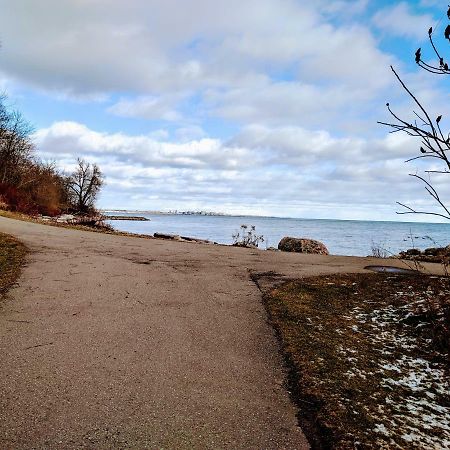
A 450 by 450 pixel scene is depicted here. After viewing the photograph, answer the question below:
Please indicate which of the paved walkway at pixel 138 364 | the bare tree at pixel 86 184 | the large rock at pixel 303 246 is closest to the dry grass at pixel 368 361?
the paved walkway at pixel 138 364

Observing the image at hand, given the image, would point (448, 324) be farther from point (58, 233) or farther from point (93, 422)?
point (58, 233)

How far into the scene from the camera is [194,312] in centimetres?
632

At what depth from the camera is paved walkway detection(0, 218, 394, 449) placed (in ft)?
10.4

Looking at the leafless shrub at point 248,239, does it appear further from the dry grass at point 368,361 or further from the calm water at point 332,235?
the dry grass at point 368,361

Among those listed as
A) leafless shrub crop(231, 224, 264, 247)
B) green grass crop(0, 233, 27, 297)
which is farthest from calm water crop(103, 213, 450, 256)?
green grass crop(0, 233, 27, 297)

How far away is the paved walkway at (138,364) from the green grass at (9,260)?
0.25m

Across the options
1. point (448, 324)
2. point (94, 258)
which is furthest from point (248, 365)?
point (94, 258)

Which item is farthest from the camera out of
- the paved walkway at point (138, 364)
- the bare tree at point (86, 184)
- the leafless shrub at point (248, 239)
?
the bare tree at point (86, 184)

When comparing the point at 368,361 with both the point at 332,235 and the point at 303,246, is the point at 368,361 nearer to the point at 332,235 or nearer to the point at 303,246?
the point at 303,246

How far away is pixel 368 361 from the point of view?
469cm

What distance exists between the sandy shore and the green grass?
233 millimetres

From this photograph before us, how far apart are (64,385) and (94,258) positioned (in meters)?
6.61

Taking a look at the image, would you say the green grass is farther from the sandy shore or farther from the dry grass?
the dry grass

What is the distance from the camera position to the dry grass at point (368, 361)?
334 cm
